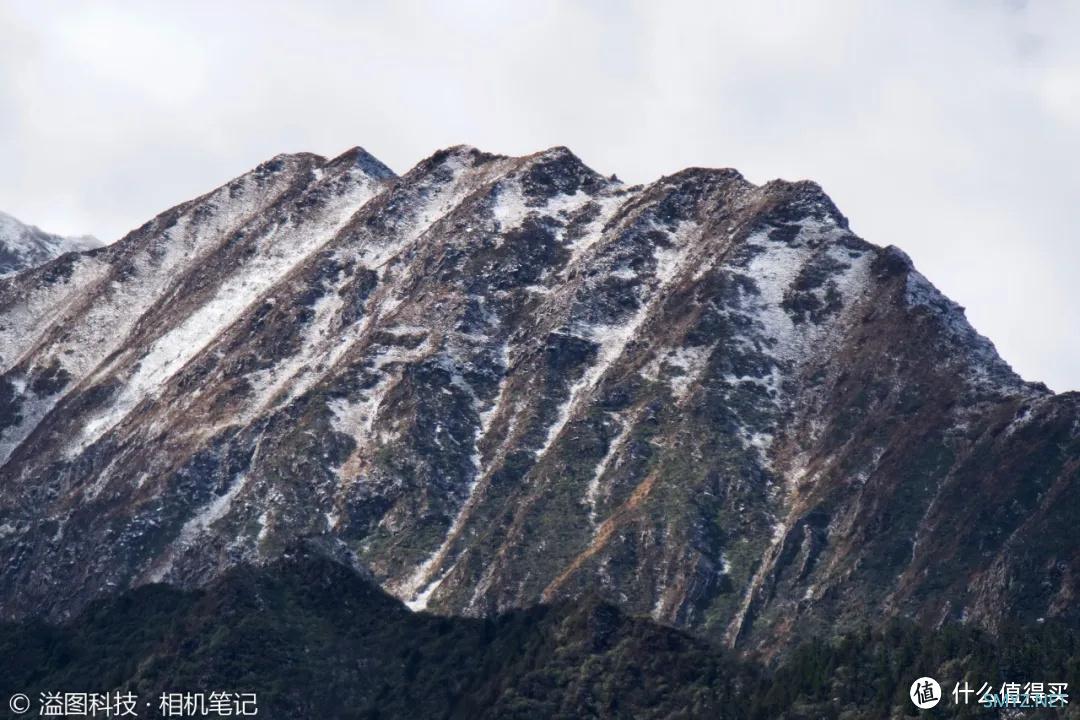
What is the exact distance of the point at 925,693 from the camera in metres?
172

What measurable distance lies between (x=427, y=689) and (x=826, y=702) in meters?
35.3

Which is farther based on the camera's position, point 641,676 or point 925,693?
point 641,676

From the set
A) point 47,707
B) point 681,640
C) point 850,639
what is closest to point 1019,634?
point 850,639

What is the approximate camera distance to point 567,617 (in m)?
199

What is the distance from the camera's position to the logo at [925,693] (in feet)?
559

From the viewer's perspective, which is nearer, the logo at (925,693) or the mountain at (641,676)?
the logo at (925,693)

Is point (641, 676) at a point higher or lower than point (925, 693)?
higher

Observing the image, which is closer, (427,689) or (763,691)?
(763,691)

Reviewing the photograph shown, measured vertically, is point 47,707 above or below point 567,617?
below

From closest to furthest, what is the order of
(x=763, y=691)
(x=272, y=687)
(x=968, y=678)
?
(x=968, y=678) → (x=763, y=691) → (x=272, y=687)

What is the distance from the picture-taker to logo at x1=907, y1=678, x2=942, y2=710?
559 feet

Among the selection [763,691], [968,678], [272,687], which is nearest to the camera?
[968,678]

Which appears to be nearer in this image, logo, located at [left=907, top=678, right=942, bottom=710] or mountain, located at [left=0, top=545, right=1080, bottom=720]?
logo, located at [left=907, top=678, right=942, bottom=710]

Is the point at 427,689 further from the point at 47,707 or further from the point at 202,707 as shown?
the point at 47,707
